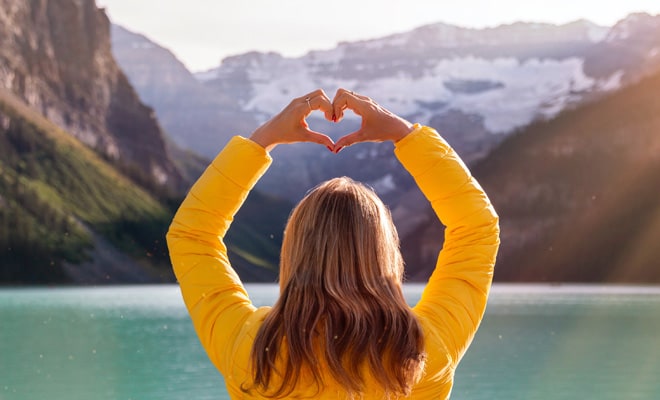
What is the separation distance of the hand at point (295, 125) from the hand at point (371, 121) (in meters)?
0.06

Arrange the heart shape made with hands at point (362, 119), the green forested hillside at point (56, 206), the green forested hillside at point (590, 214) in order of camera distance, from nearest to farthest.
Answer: the heart shape made with hands at point (362, 119) < the green forested hillside at point (56, 206) < the green forested hillside at point (590, 214)

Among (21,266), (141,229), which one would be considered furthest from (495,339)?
(141,229)

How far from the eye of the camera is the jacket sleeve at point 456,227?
10.1 feet

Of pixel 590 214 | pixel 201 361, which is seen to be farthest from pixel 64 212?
pixel 201 361

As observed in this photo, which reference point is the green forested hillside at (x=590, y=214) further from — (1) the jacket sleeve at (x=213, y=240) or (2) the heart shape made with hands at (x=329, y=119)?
(1) the jacket sleeve at (x=213, y=240)

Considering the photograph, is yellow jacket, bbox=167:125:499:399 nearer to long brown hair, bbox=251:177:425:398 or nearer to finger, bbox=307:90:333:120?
long brown hair, bbox=251:177:425:398

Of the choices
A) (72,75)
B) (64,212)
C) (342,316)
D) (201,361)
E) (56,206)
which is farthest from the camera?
(72,75)

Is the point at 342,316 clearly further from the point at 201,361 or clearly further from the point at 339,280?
the point at 201,361

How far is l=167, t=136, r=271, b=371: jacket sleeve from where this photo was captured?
3.02 metres

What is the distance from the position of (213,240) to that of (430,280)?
75cm

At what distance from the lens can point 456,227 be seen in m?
3.27

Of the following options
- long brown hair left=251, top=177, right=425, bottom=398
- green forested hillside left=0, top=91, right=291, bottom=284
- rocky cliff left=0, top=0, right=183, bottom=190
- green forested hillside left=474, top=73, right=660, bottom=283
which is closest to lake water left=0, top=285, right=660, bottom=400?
long brown hair left=251, top=177, right=425, bottom=398

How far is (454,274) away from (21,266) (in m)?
140

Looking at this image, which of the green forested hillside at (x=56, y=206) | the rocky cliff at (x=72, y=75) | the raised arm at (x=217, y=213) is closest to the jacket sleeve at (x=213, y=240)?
the raised arm at (x=217, y=213)
